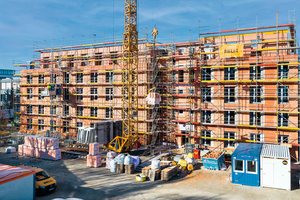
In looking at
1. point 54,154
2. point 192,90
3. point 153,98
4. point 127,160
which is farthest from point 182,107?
point 54,154

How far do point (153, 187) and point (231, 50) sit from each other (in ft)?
51.8

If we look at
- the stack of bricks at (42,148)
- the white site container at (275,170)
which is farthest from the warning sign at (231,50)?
the stack of bricks at (42,148)

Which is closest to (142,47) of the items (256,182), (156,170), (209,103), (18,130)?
(209,103)

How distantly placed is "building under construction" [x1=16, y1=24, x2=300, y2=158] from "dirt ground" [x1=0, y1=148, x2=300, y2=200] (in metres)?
7.06

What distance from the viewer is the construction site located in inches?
836

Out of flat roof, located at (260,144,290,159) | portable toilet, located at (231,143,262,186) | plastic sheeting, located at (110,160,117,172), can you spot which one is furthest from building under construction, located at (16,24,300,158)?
plastic sheeting, located at (110,160,117,172)

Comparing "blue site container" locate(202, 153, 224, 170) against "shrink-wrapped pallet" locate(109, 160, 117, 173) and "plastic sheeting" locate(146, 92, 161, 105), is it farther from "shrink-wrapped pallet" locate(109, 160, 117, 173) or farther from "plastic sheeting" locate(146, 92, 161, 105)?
"plastic sheeting" locate(146, 92, 161, 105)

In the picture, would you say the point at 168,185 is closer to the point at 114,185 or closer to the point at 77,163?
the point at 114,185

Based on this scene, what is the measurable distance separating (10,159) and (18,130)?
19368mm

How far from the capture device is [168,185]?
1769 cm

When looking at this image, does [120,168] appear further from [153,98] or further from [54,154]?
[153,98]

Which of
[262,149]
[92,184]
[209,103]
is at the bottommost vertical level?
[92,184]

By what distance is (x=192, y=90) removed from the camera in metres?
28.7

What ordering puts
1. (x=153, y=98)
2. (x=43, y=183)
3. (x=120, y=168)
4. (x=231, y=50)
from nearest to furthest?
1. (x=43, y=183)
2. (x=120, y=168)
3. (x=231, y=50)
4. (x=153, y=98)
